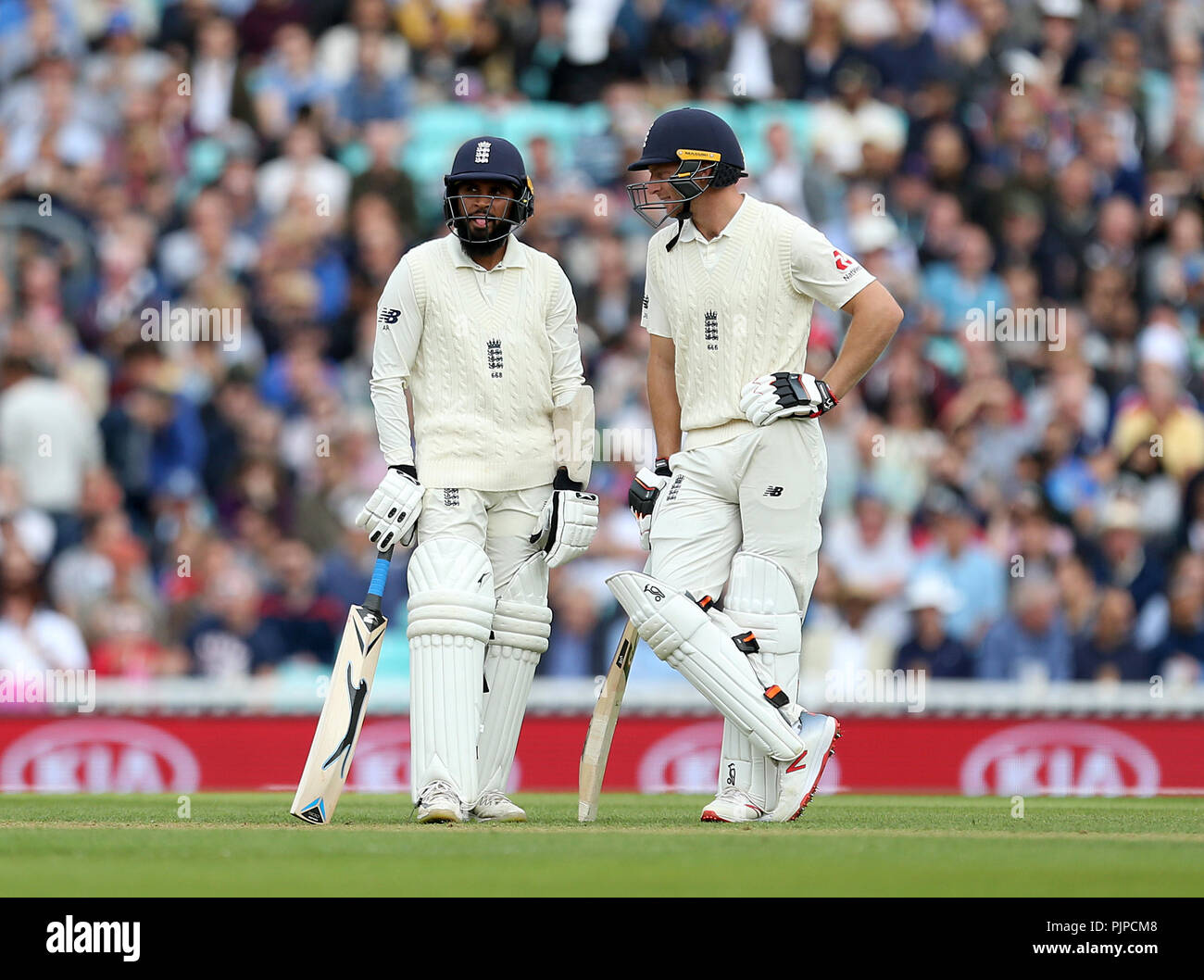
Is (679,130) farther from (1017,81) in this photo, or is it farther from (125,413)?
(1017,81)

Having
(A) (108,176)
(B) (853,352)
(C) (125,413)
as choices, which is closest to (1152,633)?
(B) (853,352)

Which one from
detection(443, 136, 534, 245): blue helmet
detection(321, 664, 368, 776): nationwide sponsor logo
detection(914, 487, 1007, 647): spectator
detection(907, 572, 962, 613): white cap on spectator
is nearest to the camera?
detection(321, 664, 368, 776): nationwide sponsor logo

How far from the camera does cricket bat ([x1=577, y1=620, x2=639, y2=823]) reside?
7.23 meters

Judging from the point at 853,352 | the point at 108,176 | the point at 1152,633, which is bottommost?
the point at 1152,633

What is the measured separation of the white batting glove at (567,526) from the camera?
740 cm

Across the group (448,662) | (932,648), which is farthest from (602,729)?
(932,648)

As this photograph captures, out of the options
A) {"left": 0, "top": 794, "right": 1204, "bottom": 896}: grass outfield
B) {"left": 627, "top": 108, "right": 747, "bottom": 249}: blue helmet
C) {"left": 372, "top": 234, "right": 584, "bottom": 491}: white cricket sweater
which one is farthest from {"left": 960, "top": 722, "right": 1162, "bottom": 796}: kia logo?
{"left": 627, "top": 108, "right": 747, "bottom": 249}: blue helmet

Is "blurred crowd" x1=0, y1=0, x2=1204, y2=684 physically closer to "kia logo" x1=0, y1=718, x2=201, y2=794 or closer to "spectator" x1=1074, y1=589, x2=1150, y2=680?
"spectator" x1=1074, y1=589, x2=1150, y2=680

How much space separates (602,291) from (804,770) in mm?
7234

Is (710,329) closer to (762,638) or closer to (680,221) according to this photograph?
(680,221)

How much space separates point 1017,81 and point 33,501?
24.5ft

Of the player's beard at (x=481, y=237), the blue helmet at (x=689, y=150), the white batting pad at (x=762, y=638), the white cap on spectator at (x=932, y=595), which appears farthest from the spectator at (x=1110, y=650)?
the player's beard at (x=481, y=237)

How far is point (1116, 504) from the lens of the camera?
41.7ft

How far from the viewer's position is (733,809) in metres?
6.98
